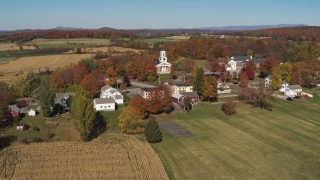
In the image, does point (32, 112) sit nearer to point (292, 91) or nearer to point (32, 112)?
point (32, 112)

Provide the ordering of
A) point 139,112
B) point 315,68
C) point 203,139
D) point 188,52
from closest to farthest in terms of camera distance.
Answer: point 203,139 → point 139,112 → point 315,68 → point 188,52

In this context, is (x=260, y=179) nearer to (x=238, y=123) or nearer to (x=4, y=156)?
(x=238, y=123)

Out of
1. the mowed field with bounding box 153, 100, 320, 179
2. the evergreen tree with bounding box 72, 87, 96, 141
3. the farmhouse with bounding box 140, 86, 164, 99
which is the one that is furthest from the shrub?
the evergreen tree with bounding box 72, 87, 96, 141

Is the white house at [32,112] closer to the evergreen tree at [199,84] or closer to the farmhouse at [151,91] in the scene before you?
the farmhouse at [151,91]

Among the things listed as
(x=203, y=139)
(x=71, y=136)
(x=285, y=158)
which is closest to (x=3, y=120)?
(x=71, y=136)

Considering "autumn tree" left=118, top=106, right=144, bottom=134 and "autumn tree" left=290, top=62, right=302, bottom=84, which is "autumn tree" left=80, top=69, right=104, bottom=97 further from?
"autumn tree" left=290, top=62, right=302, bottom=84

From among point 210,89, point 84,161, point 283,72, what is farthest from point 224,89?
point 84,161
